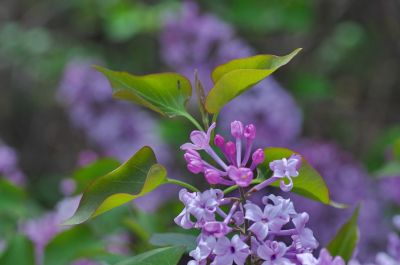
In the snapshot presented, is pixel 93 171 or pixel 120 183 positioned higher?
pixel 120 183

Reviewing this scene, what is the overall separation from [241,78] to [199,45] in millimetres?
1538

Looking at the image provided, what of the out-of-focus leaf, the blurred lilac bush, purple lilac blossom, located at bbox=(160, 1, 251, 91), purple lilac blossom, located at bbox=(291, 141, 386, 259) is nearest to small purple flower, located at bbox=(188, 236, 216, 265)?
the out-of-focus leaf

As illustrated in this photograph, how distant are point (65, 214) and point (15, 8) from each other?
10.1 feet

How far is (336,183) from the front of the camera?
7.11 feet

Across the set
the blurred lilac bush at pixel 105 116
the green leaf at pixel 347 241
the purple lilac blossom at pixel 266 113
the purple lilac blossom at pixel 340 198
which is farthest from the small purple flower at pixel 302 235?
the blurred lilac bush at pixel 105 116

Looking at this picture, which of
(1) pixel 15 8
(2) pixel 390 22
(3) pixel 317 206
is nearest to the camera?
(3) pixel 317 206

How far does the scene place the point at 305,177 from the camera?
2.47 ft

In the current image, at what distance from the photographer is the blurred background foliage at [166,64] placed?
8.72 feet

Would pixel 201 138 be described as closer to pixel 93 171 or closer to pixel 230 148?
pixel 230 148

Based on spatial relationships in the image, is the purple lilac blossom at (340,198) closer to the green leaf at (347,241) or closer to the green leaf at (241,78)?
the green leaf at (347,241)

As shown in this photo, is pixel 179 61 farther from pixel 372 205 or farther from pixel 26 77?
pixel 26 77

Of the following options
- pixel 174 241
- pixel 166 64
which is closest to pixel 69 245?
pixel 174 241

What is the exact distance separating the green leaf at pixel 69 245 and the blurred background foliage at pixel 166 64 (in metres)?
0.84

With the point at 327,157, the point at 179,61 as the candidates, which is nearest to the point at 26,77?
the point at 179,61
